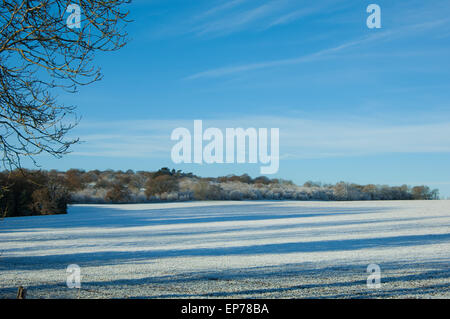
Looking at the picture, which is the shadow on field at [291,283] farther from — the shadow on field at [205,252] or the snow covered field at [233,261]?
the shadow on field at [205,252]

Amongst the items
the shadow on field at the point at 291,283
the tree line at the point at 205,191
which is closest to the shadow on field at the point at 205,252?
the shadow on field at the point at 291,283

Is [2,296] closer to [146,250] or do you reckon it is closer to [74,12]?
[74,12]

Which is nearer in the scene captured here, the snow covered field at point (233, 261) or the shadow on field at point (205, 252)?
→ the snow covered field at point (233, 261)

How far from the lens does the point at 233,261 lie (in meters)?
8.09

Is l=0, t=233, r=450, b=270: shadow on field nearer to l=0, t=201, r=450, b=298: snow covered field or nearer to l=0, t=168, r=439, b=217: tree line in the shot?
l=0, t=201, r=450, b=298: snow covered field

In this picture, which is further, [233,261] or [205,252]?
[205,252]

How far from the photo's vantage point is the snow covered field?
5629 millimetres

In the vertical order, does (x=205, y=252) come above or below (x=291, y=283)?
below

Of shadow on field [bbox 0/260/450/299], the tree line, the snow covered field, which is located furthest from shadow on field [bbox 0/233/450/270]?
the tree line

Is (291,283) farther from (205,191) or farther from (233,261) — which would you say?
(205,191)

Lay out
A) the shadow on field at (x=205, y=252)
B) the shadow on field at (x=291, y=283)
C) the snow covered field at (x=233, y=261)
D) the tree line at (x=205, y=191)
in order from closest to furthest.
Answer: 1. the shadow on field at (x=291, y=283)
2. the snow covered field at (x=233, y=261)
3. the shadow on field at (x=205, y=252)
4. the tree line at (x=205, y=191)

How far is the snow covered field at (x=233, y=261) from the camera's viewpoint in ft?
18.5

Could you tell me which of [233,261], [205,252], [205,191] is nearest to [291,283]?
[233,261]
